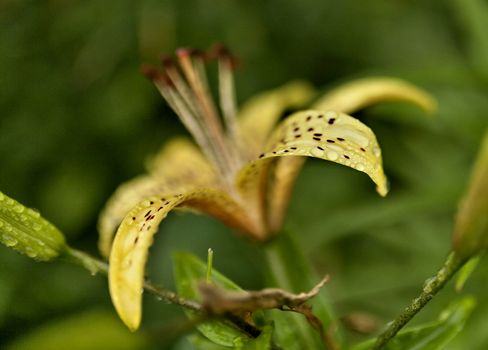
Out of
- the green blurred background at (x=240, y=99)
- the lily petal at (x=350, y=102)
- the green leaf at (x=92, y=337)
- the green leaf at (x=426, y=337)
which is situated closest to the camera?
the green leaf at (x=92, y=337)

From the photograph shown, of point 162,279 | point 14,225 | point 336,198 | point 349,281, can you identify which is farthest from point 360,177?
point 14,225

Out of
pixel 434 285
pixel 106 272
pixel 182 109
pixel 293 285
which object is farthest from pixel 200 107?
pixel 434 285

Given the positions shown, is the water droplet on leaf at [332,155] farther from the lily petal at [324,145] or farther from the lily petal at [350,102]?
the lily petal at [350,102]

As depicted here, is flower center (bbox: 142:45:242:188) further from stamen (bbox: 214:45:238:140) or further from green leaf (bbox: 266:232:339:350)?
green leaf (bbox: 266:232:339:350)

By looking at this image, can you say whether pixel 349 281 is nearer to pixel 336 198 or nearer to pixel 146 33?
pixel 336 198

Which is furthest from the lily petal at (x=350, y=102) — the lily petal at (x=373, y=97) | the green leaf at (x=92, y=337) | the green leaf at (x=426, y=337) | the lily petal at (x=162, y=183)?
the green leaf at (x=92, y=337)

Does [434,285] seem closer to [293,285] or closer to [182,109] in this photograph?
[293,285]
